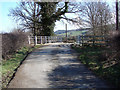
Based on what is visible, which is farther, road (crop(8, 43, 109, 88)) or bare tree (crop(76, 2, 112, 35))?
bare tree (crop(76, 2, 112, 35))

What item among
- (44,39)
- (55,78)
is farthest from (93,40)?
(44,39)

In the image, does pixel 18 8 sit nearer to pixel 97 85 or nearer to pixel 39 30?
pixel 39 30

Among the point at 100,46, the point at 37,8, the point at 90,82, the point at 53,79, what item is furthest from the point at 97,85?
the point at 37,8

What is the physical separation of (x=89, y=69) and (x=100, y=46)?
26.6 ft

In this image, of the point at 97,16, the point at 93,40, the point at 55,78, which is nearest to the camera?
the point at 55,78

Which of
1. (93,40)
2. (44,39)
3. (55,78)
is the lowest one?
(55,78)

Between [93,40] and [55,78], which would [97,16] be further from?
[55,78]

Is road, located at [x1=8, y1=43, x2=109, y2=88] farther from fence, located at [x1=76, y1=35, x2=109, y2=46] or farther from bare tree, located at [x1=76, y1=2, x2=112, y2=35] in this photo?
bare tree, located at [x1=76, y1=2, x2=112, y2=35]

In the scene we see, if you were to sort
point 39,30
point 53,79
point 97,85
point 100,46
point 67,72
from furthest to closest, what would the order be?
point 39,30
point 100,46
point 67,72
point 53,79
point 97,85

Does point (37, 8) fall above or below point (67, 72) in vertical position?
above

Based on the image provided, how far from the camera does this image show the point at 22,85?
585 cm

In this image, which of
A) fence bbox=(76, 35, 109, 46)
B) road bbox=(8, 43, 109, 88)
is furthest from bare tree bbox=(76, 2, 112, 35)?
road bbox=(8, 43, 109, 88)

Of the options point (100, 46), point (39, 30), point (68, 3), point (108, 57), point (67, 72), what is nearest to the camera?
point (67, 72)

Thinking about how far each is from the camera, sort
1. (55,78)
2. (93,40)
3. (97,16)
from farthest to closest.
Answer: (97,16)
(93,40)
(55,78)
